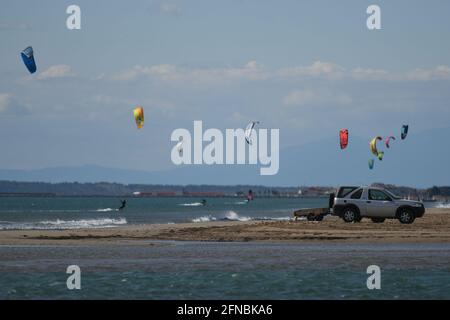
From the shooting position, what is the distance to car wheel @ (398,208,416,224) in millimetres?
44438

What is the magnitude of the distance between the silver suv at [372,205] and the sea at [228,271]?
8.53m

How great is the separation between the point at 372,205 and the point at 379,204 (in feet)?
0.96

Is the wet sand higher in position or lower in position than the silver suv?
lower

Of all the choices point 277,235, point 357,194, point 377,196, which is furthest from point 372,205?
point 277,235

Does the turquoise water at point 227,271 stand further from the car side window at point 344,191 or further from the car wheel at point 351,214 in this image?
the car wheel at point 351,214

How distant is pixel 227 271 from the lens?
27188 mm

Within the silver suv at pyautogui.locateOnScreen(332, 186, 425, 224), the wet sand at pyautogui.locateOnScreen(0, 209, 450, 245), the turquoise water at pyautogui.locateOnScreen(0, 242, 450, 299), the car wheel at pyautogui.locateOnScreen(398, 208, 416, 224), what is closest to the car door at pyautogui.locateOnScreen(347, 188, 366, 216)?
the silver suv at pyautogui.locateOnScreen(332, 186, 425, 224)

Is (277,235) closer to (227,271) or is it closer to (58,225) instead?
(227,271)

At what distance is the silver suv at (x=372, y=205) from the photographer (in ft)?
145

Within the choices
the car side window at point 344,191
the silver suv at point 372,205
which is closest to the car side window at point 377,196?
the silver suv at point 372,205

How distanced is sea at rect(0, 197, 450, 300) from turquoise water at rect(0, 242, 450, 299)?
0.07ft

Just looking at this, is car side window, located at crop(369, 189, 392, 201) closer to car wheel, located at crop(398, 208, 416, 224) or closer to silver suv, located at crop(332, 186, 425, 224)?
silver suv, located at crop(332, 186, 425, 224)

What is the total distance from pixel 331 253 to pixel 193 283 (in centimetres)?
837
